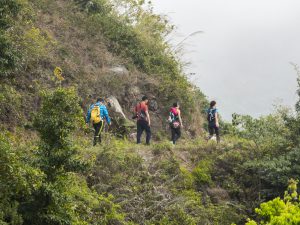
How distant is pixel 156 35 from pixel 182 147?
1083 centimetres

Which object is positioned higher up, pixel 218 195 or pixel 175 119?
pixel 175 119

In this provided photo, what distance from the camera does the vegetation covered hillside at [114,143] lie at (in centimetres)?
1041

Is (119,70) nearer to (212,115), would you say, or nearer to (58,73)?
(58,73)

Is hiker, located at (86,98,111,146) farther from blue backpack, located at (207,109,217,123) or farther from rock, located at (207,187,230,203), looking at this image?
blue backpack, located at (207,109,217,123)

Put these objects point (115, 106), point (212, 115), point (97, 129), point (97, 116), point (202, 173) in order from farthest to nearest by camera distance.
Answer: point (115, 106) → point (212, 115) → point (202, 173) → point (97, 129) → point (97, 116)

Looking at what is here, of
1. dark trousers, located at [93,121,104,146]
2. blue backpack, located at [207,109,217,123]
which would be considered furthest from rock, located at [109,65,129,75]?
dark trousers, located at [93,121,104,146]

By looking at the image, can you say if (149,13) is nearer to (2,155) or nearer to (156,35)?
(156,35)

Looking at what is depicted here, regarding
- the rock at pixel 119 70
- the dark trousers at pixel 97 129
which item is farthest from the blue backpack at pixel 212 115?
the rock at pixel 119 70

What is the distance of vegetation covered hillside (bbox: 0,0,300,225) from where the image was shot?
34.1ft

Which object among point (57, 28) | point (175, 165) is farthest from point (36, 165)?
point (57, 28)

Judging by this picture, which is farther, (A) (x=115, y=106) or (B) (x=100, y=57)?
(B) (x=100, y=57)

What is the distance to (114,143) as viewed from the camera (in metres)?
15.6

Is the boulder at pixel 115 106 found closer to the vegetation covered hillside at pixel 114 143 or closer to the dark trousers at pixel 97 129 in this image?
the vegetation covered hillside at pixel 114 143

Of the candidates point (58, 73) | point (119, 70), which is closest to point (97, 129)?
point (58, 73)
